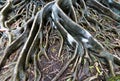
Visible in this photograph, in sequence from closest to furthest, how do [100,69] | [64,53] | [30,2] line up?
[100,69], [64,53], [30,2]

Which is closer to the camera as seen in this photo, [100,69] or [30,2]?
[100,69]

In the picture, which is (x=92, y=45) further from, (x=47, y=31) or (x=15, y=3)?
(x=15, y=3)

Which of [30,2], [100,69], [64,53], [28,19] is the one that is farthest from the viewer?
[30,2]

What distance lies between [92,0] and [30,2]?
1443mm

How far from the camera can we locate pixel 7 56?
5.35 m

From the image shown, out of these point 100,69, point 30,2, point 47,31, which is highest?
point 30,2

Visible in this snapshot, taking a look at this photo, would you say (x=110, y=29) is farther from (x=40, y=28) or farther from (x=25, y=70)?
(x=25, y=70)

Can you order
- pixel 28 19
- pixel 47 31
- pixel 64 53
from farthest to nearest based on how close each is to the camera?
pixel 28 19, pixel 47 31, pixel 64 53

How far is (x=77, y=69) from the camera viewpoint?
198 inches

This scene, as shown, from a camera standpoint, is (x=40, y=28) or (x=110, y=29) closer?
(x=40, y=28)

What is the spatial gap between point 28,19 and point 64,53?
134 cm

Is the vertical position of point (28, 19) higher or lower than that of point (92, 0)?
higher

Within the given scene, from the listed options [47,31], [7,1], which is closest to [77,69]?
[47,31]

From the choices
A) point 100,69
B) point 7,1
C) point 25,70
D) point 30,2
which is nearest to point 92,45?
point 100,69
